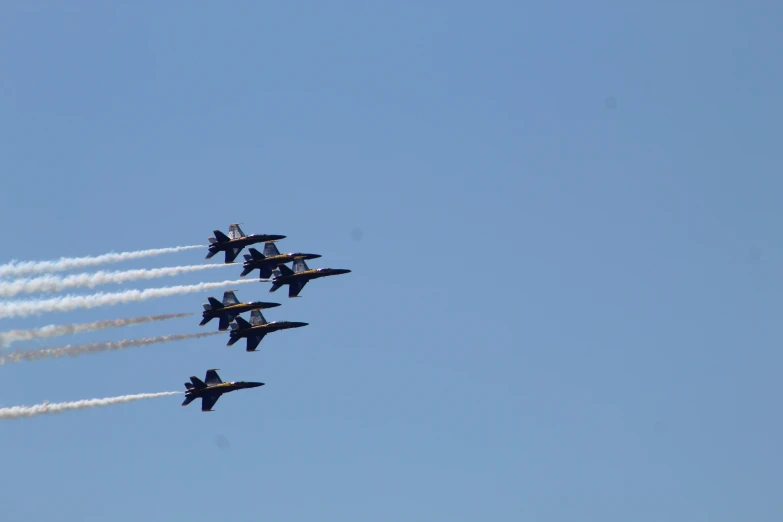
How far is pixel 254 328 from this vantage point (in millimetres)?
127125

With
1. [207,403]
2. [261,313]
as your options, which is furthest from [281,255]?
[207,403]

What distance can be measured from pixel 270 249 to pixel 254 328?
914 cm

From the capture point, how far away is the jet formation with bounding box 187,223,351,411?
12581 cm

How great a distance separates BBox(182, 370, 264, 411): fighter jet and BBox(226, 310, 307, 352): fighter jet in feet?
12.2

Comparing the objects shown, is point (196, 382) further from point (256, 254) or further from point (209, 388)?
point (256, 254)

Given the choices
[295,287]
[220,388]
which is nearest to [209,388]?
[220,388]

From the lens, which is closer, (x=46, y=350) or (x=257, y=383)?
(x=46, y=350)

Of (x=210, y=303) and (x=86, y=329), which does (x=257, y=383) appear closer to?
(x=210, y=303)

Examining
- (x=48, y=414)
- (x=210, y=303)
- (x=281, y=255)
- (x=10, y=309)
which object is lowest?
(x=48, y=414)

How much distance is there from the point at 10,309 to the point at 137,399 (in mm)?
15489

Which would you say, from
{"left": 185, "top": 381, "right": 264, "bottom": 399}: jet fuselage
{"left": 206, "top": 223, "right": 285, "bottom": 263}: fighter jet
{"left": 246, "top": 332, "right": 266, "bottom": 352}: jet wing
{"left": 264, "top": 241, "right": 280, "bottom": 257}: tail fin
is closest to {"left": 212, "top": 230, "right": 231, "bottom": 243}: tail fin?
{"left": 206, "top": 223, "right": 285, "bottom": 263}: fighter jet

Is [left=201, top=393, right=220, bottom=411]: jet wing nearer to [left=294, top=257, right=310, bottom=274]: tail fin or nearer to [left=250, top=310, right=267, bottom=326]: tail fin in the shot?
[left=250, top=310, right=267, bottom=326]: tail fin

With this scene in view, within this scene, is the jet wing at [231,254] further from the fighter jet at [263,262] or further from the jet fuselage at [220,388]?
the jet fuselage at [220,388]

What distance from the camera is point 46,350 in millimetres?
115938
